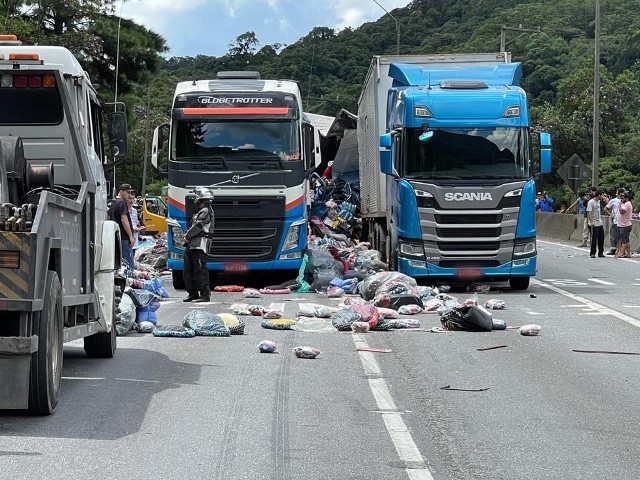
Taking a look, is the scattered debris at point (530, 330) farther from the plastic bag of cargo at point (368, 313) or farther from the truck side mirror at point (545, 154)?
the truck side mirror at point (545, 154)

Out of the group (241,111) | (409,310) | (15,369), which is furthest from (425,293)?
(15,369)

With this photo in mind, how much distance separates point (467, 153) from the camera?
2036 centimetres

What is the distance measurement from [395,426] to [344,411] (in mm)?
661

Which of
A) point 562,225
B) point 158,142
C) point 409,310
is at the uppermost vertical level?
point 158,142

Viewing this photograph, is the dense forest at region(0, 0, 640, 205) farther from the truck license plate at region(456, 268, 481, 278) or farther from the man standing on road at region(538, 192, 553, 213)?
the truck license plate at region(456, 268, 481, 278)

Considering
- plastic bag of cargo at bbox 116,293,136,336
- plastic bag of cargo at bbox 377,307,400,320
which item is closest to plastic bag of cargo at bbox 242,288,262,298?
plastic bag of cargo at bbox 377,307,400,320

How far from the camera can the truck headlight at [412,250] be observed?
66.1 ft

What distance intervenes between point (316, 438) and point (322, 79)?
8741cm

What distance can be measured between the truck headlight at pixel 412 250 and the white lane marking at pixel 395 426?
830cm

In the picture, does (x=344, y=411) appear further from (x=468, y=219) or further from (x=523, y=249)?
(x=523, y=249)

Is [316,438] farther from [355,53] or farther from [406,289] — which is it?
[355,53]

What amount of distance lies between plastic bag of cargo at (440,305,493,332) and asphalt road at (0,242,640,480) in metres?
0.23

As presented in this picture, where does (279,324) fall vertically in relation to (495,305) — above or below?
above

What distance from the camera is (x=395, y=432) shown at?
820 cm
